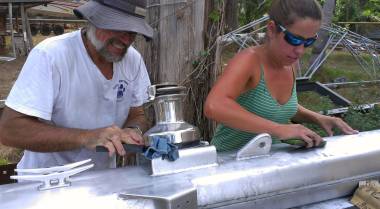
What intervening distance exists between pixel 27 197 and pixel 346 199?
102cm

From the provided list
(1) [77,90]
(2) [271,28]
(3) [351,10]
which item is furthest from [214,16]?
(3) [351,10]

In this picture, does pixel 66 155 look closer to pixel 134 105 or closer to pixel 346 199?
pixel 134 105

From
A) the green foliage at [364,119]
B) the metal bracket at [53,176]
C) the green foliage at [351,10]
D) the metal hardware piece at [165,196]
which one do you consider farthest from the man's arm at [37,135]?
the green foliage at [351,10]

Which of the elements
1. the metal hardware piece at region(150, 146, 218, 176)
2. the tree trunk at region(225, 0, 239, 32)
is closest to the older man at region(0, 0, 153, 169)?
the metal hardware piece at region(150, 146, 218, 176)

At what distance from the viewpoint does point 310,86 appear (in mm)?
5051

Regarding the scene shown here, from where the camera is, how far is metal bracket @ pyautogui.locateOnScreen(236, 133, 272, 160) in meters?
1.50

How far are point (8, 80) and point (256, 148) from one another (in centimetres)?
879

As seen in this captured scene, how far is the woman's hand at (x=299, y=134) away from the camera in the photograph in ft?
5.42

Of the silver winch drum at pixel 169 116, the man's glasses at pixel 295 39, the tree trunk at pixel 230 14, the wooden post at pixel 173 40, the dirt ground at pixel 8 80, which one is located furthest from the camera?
the dirt ground at pixel 8 80

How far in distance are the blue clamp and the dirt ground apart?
4.24 m

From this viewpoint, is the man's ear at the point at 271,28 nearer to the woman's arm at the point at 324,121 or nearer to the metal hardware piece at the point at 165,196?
the woman's arm at the point at 324,121

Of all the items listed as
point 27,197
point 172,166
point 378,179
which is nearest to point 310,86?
point 378,179

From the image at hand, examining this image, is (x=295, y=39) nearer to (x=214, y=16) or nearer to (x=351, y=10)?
(x=214, y=16)

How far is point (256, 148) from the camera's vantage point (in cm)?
152
